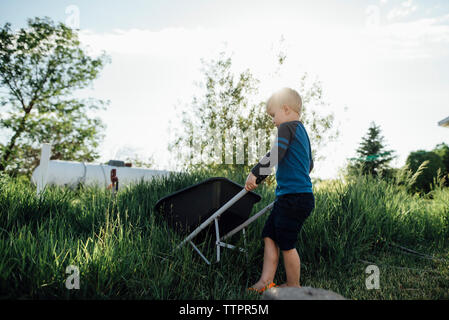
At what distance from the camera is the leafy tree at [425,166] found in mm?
16311

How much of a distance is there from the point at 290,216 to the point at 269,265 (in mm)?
460

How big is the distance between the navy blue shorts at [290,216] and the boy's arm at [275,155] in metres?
0.31

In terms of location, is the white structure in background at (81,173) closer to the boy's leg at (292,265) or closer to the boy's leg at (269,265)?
the boy's leg at (269,265)

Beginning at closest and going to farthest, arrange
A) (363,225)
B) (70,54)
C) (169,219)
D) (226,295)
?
(226,295) < (169,219) < (363,225) < (70,54)

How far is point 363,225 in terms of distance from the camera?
4.24 meters

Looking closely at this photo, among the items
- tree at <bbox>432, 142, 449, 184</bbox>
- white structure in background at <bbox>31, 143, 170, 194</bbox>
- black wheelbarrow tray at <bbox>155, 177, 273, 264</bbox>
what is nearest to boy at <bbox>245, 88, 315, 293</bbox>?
black wheelbarrow tray at <bbox>155, 177, 273, 264</bbox>

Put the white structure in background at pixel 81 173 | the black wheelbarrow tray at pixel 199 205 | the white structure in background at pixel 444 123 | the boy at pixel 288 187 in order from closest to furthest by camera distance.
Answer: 1. the boy at pixel 288 187
2. the black wheelbarrow tray at pixel 199 205
3. the white structure in background at pixel 444 123
4. the white structure in background at pixel 81 173

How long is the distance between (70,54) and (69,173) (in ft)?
32.9

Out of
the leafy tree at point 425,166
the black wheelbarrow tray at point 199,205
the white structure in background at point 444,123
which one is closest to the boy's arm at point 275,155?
the black wheelbarrow tray at point 199,205

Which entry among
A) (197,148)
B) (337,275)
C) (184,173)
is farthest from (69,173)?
(337,275)

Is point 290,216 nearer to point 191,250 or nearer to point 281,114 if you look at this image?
point 281,114

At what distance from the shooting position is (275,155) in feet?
8.04

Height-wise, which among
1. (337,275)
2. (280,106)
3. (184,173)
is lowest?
(337,275)
